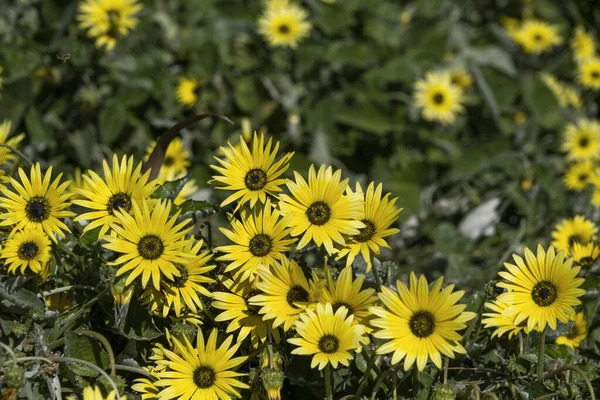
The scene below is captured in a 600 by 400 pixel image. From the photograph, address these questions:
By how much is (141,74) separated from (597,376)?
9.04 ft

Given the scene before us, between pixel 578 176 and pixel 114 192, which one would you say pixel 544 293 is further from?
pixel 578 176

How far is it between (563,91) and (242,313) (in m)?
3.54

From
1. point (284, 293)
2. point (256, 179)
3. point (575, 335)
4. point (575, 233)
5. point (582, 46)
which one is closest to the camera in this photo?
point (284, 293)

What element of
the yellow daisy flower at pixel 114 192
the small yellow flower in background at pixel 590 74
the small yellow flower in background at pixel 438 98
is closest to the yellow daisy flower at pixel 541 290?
the yellow daisy flower at pixel 114 192

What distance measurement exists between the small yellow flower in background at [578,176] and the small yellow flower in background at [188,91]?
2.09 m

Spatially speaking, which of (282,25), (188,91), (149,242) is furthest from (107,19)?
(149,242)

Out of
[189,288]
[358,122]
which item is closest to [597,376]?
[189,288]

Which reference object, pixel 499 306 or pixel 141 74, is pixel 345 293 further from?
pixel 141 74

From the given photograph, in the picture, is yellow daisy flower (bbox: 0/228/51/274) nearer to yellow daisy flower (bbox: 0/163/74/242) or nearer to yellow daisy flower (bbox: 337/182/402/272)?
yellow daisy flower (bbox: 0/163/74/242)

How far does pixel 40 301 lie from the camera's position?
194 centimetres

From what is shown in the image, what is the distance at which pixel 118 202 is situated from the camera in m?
2.02

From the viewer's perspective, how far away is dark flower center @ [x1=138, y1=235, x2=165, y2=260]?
1866 millimetres

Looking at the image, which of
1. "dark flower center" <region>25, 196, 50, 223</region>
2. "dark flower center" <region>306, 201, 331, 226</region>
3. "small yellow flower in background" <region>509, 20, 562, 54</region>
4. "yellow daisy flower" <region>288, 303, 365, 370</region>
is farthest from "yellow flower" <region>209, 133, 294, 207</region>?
"small yellow flower in background" <region>509, 20, 562, 54</region>

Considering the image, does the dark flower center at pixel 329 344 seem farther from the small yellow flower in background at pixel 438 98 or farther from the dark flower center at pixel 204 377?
the small yellow flower in background at pixel 438 98
